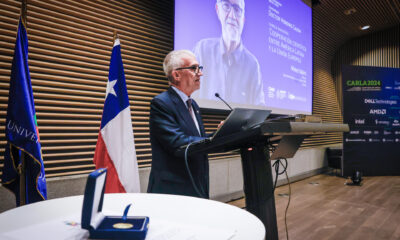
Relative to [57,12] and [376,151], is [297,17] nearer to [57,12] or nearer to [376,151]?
[376,151]

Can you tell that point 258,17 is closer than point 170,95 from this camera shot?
No

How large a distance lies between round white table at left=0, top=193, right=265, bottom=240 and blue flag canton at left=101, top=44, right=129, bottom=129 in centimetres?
130

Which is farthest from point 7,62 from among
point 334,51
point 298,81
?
point 334,51

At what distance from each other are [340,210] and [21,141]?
11.8 ft

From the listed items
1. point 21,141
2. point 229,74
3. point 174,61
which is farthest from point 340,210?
point 21,141

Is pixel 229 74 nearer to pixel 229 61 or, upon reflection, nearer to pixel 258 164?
pixel 229 61

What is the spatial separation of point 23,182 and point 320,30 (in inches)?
265

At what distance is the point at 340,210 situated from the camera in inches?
140

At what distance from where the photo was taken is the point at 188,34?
9.91ft

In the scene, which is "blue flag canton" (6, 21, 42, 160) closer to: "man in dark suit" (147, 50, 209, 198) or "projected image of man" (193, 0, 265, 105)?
"man in dark suit" (147, 50, 209, 198)

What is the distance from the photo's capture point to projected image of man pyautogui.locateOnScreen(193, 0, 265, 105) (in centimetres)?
323

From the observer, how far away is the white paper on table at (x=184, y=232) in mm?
632

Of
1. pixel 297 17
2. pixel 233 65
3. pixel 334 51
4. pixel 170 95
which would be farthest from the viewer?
pixel 334 51

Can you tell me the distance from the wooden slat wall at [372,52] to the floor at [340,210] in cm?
328
